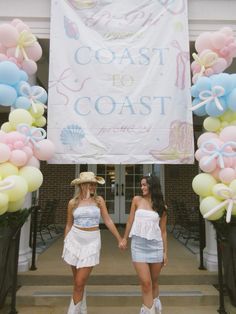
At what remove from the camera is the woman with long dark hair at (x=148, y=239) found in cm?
310

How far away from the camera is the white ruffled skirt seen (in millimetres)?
3115

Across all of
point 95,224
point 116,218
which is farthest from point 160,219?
point 116,218

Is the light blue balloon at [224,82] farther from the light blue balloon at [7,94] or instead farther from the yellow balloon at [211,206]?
the light blue balloon at [7,94]

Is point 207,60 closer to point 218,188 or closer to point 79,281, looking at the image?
point 218,188

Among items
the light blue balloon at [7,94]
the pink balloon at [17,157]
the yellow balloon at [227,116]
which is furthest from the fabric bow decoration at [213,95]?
the light blue balloon at [7,94]

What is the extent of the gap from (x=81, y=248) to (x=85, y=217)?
12.4 inches

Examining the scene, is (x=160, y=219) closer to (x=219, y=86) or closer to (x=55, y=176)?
(x=219, y=86)

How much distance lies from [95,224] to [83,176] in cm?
53

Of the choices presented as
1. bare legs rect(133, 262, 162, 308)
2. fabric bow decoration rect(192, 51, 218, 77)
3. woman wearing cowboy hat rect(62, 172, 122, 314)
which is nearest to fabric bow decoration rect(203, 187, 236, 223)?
bare legs rect(133, 262, 162, 308)

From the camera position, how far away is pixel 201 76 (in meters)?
3.78

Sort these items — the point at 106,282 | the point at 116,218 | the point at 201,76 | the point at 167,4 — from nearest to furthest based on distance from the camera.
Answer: the point at 201,76
the point at 106,282
the point at 167,4
the point at 116,218

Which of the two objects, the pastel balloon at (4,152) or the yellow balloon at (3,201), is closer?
the yellow balloon at (3,201)

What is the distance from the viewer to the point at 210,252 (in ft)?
15.5

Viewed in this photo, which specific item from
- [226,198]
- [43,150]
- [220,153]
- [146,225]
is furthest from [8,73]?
[226,198]
